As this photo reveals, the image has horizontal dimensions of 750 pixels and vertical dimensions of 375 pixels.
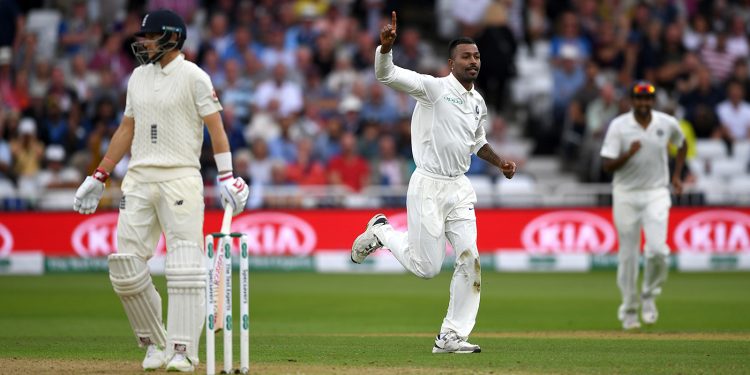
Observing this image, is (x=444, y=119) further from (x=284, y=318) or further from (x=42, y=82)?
(x=42, y=82)

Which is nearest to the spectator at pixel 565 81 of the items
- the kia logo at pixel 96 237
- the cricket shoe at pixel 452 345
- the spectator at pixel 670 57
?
the spectator at pixel 670 57

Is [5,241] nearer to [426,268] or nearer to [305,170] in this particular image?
[305,170]

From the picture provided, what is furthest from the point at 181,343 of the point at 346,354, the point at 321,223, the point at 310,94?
the point at 310,94

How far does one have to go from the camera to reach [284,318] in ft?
41.4

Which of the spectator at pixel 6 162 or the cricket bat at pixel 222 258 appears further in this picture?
the spectator at pixel 6 162

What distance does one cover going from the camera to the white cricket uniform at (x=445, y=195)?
28.5 feet

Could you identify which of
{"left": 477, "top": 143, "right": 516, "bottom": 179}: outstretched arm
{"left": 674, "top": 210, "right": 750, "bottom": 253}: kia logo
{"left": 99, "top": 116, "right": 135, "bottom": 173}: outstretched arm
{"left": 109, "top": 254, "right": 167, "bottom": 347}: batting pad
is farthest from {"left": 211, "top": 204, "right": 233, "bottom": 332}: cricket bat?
{"left": 674, "top": 210, "right": 750, "bottom": 253}: kia logo

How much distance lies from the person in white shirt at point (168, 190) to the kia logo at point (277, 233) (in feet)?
33.1

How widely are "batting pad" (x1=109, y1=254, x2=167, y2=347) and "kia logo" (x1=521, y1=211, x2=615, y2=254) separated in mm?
10593

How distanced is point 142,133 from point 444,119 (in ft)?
7.02

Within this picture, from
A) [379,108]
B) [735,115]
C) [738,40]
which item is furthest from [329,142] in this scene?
[738,40]

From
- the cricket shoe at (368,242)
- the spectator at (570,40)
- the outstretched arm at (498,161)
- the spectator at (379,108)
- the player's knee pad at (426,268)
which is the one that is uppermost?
the spectator at (570,40)

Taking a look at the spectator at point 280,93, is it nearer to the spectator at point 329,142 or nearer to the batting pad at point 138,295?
the spectator at point 329,142

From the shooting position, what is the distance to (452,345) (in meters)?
8.62
